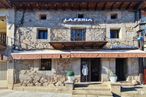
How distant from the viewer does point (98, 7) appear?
2644 centimetres

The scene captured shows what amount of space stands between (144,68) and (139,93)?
457 cm

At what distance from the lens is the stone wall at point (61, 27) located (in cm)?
2634

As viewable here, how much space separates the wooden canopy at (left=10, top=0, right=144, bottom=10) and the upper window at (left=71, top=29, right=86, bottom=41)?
220cm

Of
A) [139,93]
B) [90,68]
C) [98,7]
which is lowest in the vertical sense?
[139,93]

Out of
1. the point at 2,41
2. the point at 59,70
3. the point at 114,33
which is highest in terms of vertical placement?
the point at 114,33

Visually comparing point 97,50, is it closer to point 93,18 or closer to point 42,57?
point 93,18

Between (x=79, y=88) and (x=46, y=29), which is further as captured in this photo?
(x=46, y=29)

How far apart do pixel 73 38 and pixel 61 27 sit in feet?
5.21

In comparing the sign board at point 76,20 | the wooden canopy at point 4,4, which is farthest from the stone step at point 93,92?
the wooden canopy at point 4,4

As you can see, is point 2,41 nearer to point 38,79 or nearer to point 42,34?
point 42,34

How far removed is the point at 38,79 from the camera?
25.9m

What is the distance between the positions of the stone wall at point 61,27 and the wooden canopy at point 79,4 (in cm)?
51

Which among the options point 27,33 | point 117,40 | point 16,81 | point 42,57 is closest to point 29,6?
point 27,33

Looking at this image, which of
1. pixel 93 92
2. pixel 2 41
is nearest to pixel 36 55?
pixel 2 41
